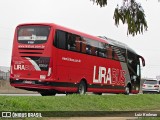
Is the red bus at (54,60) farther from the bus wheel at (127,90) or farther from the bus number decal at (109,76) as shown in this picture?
the bus wheel at (127,90)

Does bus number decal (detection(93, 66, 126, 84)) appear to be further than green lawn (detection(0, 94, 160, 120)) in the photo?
Yes

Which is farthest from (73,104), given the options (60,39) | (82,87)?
(82,87)

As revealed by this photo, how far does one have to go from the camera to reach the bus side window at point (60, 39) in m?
20.4

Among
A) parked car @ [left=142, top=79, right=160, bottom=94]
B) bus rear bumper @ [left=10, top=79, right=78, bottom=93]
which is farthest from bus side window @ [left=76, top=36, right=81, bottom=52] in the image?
parked car @ [left=142, top=79, right=160, bottom=94]

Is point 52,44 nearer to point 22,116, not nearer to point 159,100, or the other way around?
point 22,116

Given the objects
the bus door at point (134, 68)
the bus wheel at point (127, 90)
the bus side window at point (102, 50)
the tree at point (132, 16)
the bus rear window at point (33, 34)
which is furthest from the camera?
the bus door at point (134, 68)

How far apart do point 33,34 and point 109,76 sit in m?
7.80

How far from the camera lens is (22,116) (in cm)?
1246

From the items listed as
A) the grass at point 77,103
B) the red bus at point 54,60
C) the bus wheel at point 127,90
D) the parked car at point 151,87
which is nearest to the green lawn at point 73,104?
the grass at point 77,103

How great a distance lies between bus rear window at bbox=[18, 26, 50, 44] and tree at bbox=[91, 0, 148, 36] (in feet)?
34.9

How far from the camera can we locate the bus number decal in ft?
82.5

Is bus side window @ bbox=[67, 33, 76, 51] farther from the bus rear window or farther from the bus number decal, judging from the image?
the bus number decal

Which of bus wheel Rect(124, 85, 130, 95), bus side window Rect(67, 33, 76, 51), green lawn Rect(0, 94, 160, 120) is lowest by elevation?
green lawn Rect(0, 94, 160, 120)

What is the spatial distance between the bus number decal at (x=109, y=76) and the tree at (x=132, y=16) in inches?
571
